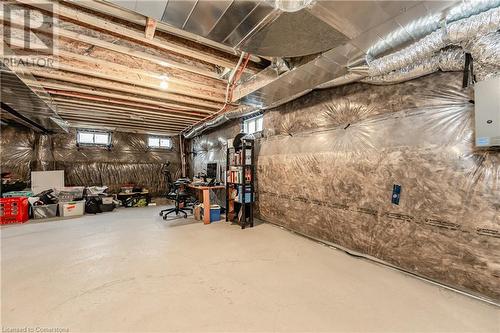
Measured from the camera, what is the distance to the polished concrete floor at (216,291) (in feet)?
4.80

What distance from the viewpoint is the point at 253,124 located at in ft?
16.0

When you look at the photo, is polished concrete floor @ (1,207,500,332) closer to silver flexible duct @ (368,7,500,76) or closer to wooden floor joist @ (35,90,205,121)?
silver flexible duct @ (368,7,500,76)

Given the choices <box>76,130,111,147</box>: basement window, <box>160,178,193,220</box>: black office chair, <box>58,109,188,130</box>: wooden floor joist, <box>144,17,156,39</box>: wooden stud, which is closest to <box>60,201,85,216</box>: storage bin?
<box>160,178,193,220</box>: black office chair

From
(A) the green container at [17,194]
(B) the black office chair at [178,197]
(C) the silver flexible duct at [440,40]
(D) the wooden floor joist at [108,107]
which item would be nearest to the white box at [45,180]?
(A) the green container at [17,194]

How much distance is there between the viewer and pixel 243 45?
1.72 metres

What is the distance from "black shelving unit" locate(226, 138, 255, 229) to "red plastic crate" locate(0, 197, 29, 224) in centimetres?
441

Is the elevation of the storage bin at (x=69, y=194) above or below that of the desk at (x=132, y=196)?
above

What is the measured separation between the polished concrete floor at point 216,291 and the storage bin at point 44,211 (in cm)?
179

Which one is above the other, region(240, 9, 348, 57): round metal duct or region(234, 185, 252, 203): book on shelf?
region(240, 9, 348, 57): round metal duct

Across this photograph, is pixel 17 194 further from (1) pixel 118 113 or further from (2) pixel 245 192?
(2) pixel 245 192

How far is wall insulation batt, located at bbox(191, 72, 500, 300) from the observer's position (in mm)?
1771

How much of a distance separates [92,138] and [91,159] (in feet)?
2.36

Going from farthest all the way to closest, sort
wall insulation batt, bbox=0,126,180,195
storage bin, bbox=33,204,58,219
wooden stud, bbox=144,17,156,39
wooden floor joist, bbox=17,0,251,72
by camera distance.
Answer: wall insulation batt, bbox=0,126,180,195 → storage bin, bbox=33,204,58,219 → wooden stud, bbox=144,17,156,39 → wooden floor joist, bbox=17,0,251,72

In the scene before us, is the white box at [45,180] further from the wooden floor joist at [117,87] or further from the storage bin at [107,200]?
the wooden floor joist at [117,87]
